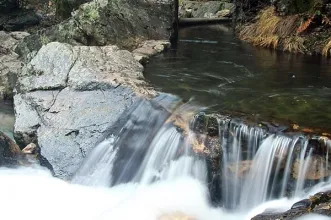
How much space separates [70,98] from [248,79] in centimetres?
336

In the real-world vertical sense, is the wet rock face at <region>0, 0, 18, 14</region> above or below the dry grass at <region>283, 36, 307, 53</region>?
above

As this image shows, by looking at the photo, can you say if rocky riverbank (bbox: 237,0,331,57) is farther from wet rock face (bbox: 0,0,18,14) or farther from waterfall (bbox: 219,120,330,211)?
wet rock face (bbox: 0,0,18,14)

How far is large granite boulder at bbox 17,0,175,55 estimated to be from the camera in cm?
1088

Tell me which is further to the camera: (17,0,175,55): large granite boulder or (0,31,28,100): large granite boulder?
(17,0,175,55): large granite boulder

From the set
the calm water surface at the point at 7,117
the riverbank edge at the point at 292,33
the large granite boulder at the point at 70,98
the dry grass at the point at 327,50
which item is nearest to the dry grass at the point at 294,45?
the riverbank edge at the point at 292,33

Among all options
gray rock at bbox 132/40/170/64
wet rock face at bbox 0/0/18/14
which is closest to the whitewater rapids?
gray rock at bbox 132/40/170/64

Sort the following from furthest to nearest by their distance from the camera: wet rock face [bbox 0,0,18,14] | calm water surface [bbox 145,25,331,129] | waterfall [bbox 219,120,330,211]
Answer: wet rock face [bbox 0,0,18,14]
calm water surface [bbox 145,25,331,129]
waterfall [bbox 219,120,330,211]

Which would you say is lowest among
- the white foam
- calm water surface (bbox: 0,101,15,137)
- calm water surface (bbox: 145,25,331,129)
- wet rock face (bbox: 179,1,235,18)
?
the white foam

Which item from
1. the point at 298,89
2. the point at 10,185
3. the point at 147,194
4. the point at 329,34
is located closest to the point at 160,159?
→ the point at 147,194

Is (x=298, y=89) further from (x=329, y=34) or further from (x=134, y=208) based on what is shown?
(x=329, y=34)

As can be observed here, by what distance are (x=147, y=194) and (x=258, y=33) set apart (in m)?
8.48

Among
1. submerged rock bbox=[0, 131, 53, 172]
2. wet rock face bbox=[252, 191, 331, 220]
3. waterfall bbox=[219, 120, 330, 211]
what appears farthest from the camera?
submerged rock bbox=[0, 131, 53, 172]

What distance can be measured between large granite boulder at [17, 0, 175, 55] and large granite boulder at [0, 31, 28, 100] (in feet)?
1.16

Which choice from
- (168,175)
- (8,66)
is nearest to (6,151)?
(168,175)
